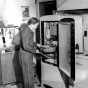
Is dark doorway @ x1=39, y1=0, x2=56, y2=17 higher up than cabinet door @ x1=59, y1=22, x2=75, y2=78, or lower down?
higher up

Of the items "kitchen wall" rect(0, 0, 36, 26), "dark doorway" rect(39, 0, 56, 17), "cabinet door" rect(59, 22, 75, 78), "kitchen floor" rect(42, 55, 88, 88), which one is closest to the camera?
"cabinet door" rect(59, 22, 75, 78)

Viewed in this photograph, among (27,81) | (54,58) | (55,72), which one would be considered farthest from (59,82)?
(27,81)

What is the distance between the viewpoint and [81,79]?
298cm

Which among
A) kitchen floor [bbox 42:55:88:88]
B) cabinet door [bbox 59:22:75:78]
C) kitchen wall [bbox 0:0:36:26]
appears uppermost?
kitchen wall [bbox 0:0:36:26]

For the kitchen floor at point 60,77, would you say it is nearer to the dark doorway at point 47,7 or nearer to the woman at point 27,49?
the woman at point 27,49

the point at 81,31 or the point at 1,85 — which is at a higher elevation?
the point at 81,31

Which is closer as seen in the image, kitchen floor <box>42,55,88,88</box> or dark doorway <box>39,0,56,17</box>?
kitchen floor <box>42,55,88,88</box>

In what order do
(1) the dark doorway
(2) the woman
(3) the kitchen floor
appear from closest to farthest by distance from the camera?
1. (3) the kitchen floor
2. (2) the woman
3. (1) the dark doorway

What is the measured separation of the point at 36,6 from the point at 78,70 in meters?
2.04

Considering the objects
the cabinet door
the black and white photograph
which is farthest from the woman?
the cabinet door

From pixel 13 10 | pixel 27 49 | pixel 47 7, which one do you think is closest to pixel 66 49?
pixel 27 49

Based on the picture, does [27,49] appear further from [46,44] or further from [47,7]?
[47,7]

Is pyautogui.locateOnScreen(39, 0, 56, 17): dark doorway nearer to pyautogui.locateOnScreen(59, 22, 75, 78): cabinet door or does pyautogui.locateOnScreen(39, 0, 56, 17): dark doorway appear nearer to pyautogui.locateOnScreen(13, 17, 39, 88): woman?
pyautogui.locateOnScreen(13, 17, 39, 88): woman

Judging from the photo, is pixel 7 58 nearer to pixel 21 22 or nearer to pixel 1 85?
pixel 1 85
